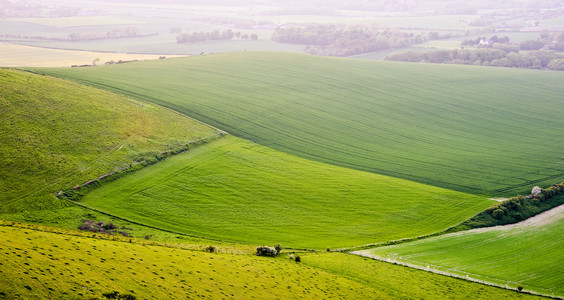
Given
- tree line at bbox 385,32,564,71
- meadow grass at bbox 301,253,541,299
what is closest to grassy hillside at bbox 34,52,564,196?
tree line at bbox 385,32,564,71

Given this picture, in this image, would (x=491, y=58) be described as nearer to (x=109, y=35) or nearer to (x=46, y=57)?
(x=46, y=57)

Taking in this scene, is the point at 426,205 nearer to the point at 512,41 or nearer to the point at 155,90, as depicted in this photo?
the point at 155,90

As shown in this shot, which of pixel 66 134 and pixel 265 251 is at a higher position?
pixel 66 134

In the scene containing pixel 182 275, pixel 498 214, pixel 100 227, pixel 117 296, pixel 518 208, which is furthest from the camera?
pixel 518 208

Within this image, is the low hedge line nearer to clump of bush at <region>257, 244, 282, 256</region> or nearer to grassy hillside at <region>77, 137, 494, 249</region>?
grassy hillside at <region>77, 137, 494, 249</region>

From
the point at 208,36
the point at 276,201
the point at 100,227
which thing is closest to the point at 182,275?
the point at 100,227

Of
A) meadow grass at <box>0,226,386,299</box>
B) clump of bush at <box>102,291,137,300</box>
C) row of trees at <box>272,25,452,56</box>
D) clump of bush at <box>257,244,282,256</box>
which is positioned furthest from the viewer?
row of trees at <box>272,25,452,56</box>
